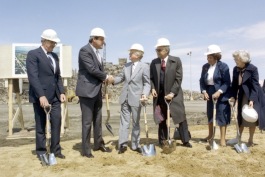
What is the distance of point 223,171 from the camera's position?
5363mm

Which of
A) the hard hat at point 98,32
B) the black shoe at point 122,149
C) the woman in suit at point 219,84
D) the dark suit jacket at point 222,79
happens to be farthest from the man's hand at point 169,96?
the hard hat at point 98,32

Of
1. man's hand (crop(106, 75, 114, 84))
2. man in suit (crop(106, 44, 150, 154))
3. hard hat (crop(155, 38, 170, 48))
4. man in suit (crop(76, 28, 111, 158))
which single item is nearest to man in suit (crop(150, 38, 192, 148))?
hard hat (crop(155, 38, 170, 48))

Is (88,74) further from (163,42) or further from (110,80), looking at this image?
(163,42)

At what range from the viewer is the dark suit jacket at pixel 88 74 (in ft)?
19.7

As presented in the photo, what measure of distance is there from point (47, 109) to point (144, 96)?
5.54ft

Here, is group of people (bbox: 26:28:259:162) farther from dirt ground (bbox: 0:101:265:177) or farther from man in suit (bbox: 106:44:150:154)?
dirt ground (bbox: 0:101:265:177)

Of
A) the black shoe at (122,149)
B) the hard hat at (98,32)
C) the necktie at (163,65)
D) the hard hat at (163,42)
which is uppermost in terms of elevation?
the hard hat at (98,32)

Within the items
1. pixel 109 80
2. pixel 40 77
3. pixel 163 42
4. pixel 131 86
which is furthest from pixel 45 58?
pixel 163 42

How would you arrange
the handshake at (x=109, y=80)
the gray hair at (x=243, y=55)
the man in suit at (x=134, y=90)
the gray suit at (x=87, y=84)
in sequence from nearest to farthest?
the gray suit at (x=87, y=84) → the handshake at (x=109, y=80) → the man in suit at (x=134, y=90) → the gray hair at (x=243, y=55)

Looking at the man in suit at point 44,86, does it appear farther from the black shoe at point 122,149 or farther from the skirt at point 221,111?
the skirt at point 221,111

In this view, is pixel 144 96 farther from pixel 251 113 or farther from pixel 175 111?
pixel 251 113

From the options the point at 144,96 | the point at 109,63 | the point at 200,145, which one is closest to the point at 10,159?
the point at 144,96

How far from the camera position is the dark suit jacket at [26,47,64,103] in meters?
5.75

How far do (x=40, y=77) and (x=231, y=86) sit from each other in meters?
3.62
